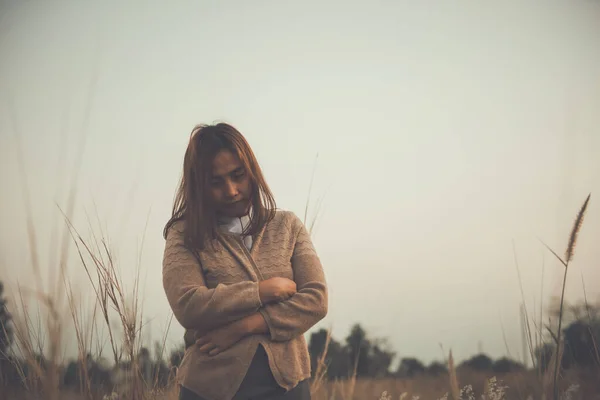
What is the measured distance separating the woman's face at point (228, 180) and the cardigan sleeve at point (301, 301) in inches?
9.9

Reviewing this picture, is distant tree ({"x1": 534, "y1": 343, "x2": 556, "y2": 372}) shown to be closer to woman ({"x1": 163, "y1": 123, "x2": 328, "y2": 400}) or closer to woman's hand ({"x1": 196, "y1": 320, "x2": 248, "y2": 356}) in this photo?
woman ({"x1": 163, "y1": 123, "x2": 328, "y2": 400})

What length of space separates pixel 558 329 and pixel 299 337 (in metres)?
0.85

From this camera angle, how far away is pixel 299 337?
1877 mm

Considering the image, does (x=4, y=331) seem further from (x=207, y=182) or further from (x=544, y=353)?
(x=544, y=353)

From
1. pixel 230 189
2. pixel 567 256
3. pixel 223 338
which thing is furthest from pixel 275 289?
pixel 567 256

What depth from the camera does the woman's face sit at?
72.4 inches

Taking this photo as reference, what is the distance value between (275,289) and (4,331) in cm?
131

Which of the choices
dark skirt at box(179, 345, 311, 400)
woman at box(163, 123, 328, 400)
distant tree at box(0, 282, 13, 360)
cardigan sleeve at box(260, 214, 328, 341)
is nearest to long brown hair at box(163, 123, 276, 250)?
woman at box(163, 123, 328, 400)

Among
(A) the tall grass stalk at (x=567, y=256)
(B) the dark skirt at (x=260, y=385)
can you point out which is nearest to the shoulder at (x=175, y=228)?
(B) the dark skirt at (x=260, y=385)

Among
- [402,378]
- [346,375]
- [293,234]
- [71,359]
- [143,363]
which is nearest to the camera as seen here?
[293,234]

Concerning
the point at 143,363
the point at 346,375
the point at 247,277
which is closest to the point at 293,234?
the point at 247,277

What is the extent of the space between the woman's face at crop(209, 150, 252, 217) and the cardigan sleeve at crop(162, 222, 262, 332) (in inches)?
8.0

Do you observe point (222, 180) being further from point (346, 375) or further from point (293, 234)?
point (346, 375)

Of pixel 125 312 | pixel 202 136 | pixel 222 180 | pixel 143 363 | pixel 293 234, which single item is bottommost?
pixel 143 363
